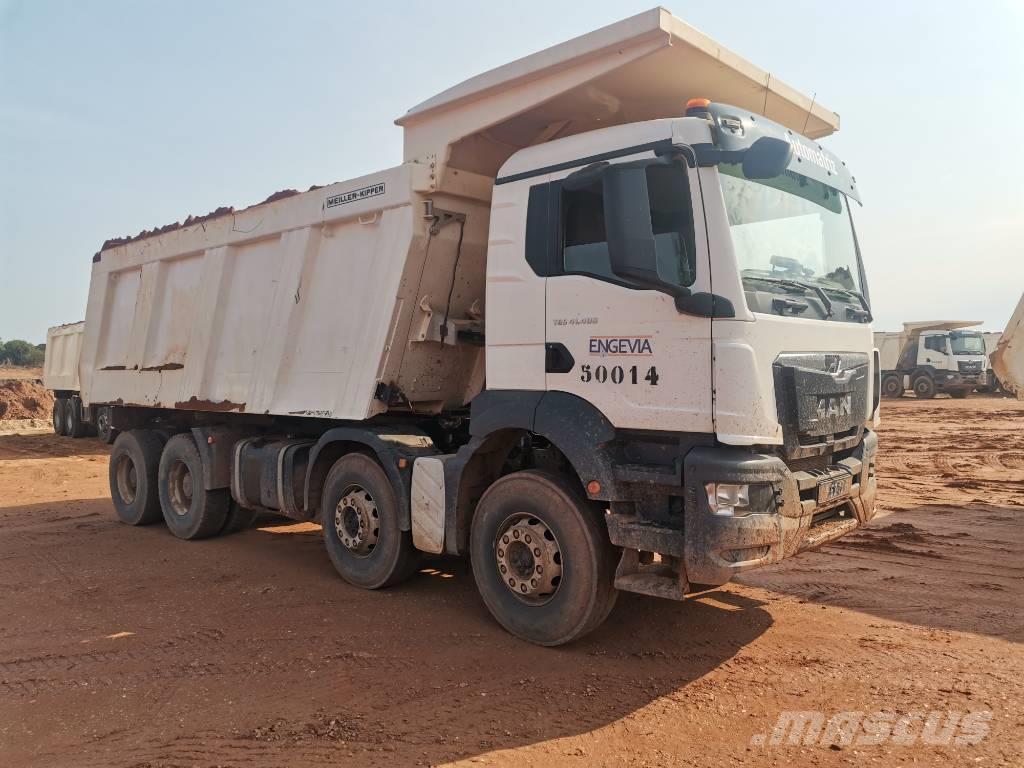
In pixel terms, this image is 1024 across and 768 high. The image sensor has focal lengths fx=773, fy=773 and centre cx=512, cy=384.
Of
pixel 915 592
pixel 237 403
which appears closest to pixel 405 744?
pixel 915 592

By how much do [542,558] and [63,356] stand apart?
24.5m

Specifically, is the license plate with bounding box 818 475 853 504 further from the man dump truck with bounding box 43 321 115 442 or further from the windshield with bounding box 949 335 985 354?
the windshield with bounding box 949 335 985 354

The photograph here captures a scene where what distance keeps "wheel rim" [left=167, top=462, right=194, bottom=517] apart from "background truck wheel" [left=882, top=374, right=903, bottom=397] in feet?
94.3

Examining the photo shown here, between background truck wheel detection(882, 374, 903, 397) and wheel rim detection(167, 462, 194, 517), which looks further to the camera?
background truck wheel detection(882, 374, 903, 397)

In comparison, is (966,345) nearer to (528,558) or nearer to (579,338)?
(579,338)

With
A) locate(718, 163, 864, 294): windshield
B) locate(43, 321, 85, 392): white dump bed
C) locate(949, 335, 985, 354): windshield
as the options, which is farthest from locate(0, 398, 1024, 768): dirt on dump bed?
locate(949, 335, 985, 354): windshield

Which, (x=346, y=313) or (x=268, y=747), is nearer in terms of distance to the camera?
(x=268, y=747)

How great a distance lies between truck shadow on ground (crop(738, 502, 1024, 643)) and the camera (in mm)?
5258

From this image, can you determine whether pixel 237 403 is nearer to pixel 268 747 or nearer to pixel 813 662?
pixel 268 747

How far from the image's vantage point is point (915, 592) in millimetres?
5746

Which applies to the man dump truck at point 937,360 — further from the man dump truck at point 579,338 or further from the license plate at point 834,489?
the license plate at point 834,489

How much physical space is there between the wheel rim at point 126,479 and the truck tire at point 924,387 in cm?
2845

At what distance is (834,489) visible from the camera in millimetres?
4508

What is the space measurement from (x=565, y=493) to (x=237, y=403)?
13.5ft
